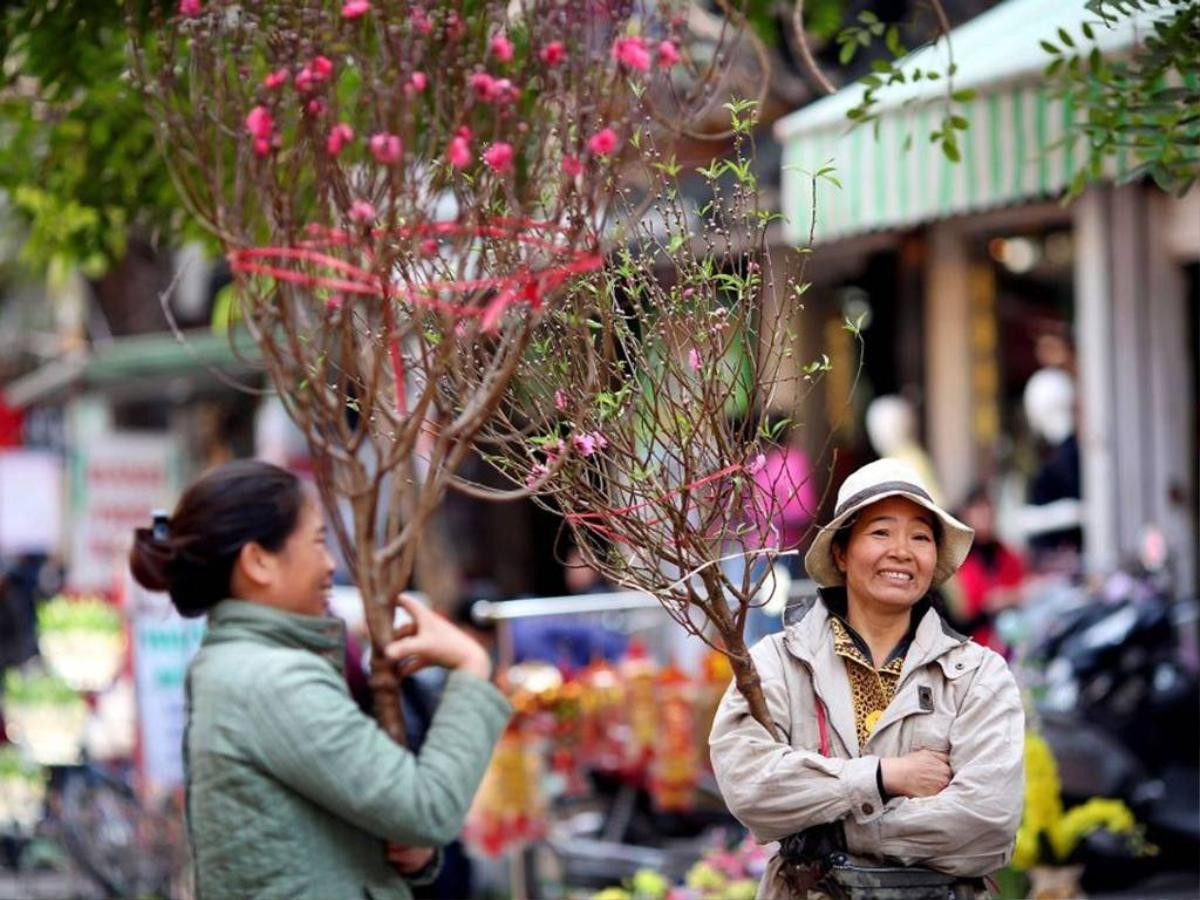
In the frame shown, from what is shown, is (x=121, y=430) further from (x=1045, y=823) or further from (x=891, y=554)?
(x=891, y=554)

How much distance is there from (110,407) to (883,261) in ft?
37.3

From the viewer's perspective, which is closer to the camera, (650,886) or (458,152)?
(458,152)

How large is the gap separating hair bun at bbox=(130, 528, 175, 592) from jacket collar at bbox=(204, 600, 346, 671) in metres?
0.13

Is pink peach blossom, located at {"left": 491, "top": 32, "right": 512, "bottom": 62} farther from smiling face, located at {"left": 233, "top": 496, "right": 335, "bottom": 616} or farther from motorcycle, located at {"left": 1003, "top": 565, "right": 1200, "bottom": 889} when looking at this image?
motorcycle, located at {"left": 1003, "top": 565, "right": 1200, "bottom": 889}

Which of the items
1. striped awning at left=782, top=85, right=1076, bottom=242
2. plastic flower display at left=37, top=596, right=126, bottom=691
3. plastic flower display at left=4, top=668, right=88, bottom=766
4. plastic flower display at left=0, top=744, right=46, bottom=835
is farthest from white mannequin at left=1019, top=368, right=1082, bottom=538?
plastic flower display at left=0, top=744, right=46, bottom=835

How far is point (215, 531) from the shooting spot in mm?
4254

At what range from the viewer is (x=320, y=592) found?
14.3ft

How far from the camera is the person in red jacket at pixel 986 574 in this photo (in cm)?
1135

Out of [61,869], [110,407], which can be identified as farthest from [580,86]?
[110,407]

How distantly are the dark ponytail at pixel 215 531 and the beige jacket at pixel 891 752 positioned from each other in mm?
1097

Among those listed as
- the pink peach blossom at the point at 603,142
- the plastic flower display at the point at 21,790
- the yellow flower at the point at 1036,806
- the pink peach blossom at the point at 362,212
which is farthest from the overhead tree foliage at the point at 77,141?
the yellow flower at the point at 1036,806

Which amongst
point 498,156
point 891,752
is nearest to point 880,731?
point 891,752

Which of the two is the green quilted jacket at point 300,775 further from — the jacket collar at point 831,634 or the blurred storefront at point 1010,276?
the blurred storefront at point 1010,276

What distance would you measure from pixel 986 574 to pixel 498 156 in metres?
8.43
